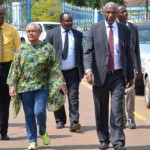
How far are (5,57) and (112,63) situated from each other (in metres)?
1.83

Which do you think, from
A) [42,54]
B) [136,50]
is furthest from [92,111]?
[42,54]

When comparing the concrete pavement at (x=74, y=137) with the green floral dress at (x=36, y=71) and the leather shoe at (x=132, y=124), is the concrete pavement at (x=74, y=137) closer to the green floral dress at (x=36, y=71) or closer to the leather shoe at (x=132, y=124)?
the leather shoe at (x=132, y=124)

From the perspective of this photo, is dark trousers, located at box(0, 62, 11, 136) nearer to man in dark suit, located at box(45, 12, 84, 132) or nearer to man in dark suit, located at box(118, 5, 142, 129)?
man in dark suit, located at box(45, 12, 84, 132)

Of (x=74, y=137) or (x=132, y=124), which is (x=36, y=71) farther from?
(x=132, y=124)

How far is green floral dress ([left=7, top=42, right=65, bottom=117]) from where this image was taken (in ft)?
24.7

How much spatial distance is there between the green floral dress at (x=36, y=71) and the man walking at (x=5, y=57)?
0.90 metres

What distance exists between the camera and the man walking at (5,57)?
8.52 m

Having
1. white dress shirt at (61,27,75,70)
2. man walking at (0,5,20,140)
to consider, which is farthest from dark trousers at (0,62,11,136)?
white dress shirt at (61,27,75,70)

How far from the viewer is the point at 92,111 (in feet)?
37.5

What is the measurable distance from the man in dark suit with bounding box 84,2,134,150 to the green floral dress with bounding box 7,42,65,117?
485 millimetres

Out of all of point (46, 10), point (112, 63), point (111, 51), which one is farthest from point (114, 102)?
point (46, 10)

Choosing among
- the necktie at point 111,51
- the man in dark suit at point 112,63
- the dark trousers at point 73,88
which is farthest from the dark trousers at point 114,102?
the dark trousers at point 73,88

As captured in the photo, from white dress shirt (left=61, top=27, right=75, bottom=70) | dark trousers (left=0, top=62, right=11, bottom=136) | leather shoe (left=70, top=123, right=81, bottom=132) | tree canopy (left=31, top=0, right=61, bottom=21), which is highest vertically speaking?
tree canopy (left=31, top=0, right=61, bottom=21)

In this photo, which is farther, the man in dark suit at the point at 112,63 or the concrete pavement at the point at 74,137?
the concrete pavement at the point at 74,137
